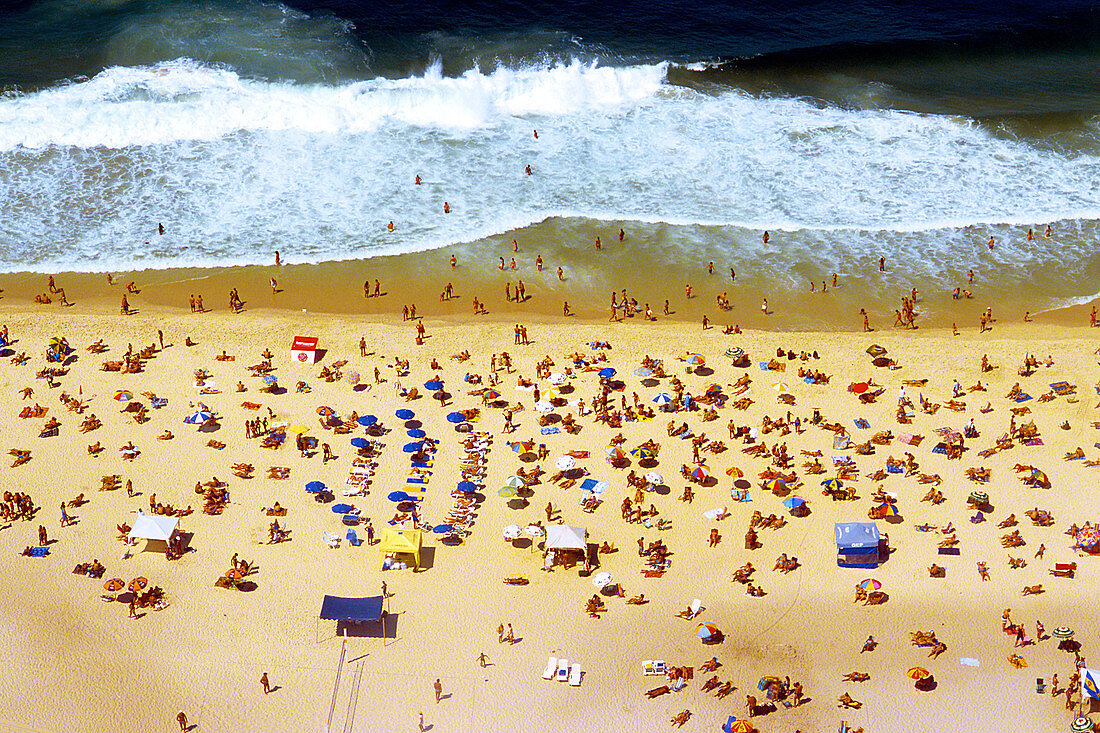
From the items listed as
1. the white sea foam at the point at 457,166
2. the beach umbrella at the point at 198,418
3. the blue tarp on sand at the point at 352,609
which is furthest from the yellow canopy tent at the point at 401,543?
the white sea foam at the point at 457,166

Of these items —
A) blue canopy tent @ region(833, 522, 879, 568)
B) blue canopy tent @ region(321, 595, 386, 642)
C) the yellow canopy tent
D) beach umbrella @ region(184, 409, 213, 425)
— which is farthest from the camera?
beach umbrella @ region(184, 409, 213, 425)

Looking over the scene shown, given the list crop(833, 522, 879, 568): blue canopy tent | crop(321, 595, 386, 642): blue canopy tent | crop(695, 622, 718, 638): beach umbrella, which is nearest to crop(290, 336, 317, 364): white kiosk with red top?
crop(321, 595, 386, 642): blue canopy tent

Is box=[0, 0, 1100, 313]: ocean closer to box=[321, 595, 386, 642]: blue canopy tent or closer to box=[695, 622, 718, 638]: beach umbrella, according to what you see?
box=[695, 622, 718, 638]: beach umbrella

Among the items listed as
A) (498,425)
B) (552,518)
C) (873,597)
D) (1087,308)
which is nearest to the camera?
(873,597)

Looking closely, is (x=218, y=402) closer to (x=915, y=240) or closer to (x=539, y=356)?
(x=539, y=356)

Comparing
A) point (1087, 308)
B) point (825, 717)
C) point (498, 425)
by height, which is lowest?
point (825, 717)

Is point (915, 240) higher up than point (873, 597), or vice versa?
point (915, 240)

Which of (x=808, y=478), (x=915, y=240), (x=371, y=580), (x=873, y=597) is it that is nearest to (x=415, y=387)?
(x=371, y=580)
